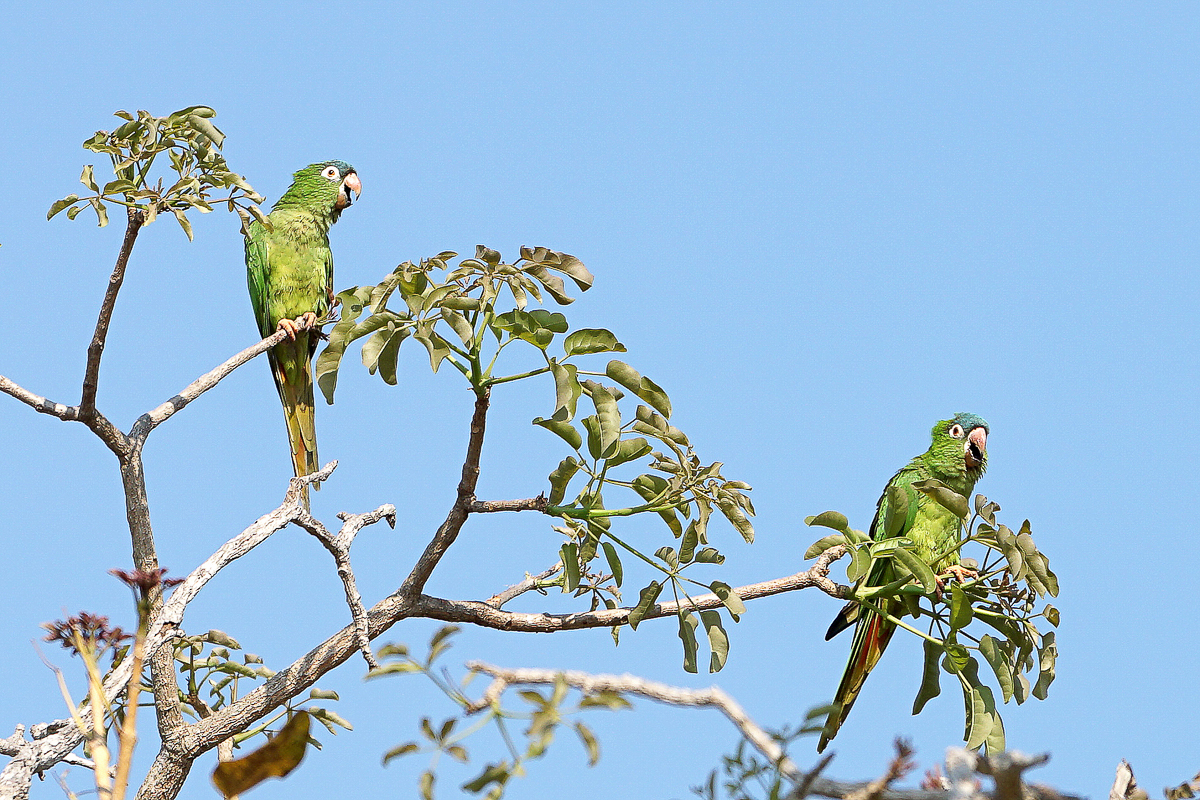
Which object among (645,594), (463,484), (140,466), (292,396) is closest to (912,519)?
(645,594)

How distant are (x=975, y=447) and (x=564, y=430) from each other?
3313 mm

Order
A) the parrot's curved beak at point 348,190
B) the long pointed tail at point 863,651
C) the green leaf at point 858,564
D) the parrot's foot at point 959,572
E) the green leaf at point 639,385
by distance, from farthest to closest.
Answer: the parrot's curved beak at point 348,190 → the long pointed tail at point 863,651 → the parrot's foot at point 959,572 → the green leaf at point 858,564 → the green leaf at point 639,385

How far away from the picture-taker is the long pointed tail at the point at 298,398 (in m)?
4.94

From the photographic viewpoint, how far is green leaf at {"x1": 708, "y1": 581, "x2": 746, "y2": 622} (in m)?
3.05

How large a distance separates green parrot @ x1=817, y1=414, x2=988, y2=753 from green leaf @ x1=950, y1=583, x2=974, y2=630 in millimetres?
262

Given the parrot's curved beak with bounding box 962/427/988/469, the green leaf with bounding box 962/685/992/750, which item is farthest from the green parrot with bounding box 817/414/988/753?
the green leaf with bounding box 962/685/992/750

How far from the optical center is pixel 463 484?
3139 millimetres

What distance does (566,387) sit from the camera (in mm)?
2816

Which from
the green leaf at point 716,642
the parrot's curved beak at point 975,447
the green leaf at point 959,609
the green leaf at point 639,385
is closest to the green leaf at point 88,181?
the green leaf at point 639,385

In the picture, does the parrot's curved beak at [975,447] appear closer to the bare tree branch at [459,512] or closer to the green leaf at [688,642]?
the green leaf at [688,642]

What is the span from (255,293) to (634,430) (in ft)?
11.0

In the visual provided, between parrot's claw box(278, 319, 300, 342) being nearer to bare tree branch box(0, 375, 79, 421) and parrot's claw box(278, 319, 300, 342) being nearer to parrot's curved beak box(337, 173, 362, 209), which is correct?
parrot's curved beak box(337, 173, 362, 209)

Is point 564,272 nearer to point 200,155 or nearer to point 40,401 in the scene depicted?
point 200,155

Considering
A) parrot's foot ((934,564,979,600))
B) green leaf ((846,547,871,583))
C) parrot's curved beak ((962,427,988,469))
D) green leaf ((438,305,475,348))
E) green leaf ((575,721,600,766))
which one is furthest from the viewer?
parrot's curved beak ((962,427,988,469))
